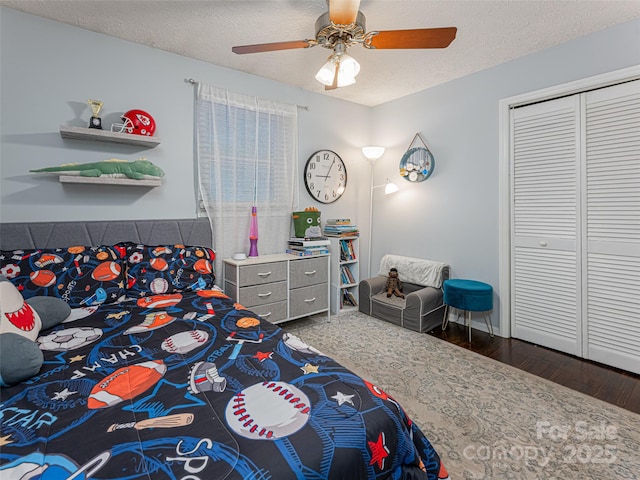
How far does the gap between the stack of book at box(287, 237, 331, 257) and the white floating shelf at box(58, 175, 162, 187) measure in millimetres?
1432

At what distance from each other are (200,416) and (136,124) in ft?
7.80

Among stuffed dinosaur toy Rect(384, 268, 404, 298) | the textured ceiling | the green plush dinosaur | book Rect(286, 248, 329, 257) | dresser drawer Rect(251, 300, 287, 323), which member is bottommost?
dresser drawer Rect(251, 300, 287, 323)

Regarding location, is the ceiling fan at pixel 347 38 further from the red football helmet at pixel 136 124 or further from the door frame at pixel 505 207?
the door frame at pixel 505 207

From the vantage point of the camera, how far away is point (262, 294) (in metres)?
2.91

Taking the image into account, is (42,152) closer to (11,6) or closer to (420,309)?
(11,6)

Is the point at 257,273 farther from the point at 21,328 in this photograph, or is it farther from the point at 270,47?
the point at 270,47

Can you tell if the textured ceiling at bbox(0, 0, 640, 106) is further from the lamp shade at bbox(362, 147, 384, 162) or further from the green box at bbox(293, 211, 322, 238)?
the green box at bbox(293, 211, 322, 238)

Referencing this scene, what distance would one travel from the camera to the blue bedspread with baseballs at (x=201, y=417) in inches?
30.0

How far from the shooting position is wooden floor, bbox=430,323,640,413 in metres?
2.11

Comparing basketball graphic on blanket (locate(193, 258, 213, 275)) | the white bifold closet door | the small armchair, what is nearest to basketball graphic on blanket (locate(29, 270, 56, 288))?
basketball graphic on blanket (locate(193, 258, 213, 275))

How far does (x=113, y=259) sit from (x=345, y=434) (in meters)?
2.07

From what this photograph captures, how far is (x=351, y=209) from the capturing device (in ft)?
13.6

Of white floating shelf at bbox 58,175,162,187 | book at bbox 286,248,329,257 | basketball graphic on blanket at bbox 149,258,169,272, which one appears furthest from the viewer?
book at bbox 286,248,329,257

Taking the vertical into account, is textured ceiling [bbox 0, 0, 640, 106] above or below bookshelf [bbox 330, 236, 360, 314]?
above
